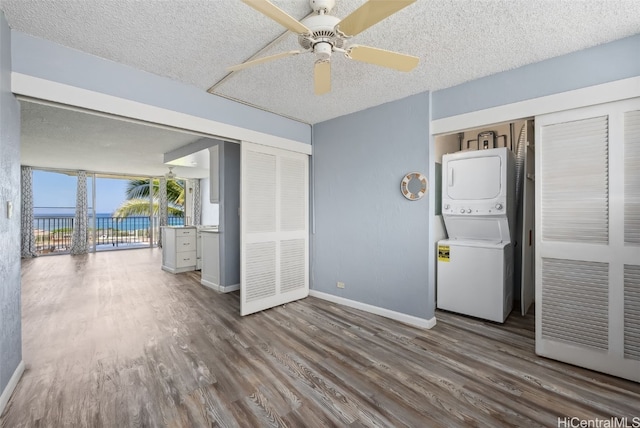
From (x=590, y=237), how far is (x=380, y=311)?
2.03 meters

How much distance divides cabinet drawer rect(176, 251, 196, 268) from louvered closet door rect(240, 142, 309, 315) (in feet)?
9.34

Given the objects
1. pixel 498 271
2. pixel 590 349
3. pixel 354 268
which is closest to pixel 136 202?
pixel 354 268

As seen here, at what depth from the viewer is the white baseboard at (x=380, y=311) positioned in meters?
2.87

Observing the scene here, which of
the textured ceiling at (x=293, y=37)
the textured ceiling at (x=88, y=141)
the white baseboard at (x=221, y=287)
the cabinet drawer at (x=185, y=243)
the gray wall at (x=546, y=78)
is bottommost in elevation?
the white baseboard at (x=221, y=287)

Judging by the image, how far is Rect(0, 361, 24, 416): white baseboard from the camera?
1.64m

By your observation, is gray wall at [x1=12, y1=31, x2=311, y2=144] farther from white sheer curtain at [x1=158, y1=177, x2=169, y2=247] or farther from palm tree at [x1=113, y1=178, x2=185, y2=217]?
palm tree at [x1=113, y1=178, x2=185, y2=217]

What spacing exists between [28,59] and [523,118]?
153 inches

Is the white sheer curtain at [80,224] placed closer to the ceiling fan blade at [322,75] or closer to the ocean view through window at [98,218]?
the ocean view through window at [98,218]

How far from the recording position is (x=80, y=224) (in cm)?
775

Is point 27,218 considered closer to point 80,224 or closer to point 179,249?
point 80,224

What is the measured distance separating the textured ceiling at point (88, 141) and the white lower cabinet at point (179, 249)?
Result: 1.72 meters

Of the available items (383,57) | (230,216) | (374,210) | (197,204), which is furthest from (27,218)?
(383,57)

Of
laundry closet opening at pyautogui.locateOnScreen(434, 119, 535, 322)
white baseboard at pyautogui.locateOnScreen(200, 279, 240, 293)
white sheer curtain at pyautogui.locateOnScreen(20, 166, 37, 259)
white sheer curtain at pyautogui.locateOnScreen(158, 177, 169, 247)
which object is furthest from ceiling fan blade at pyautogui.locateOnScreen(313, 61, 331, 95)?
white sheer curtain at pyautogui.locateOnScreen(20, 166, 37, 259)

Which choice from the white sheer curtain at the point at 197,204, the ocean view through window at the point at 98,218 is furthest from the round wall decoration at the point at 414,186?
the ocean view through window at the point at 98,218
